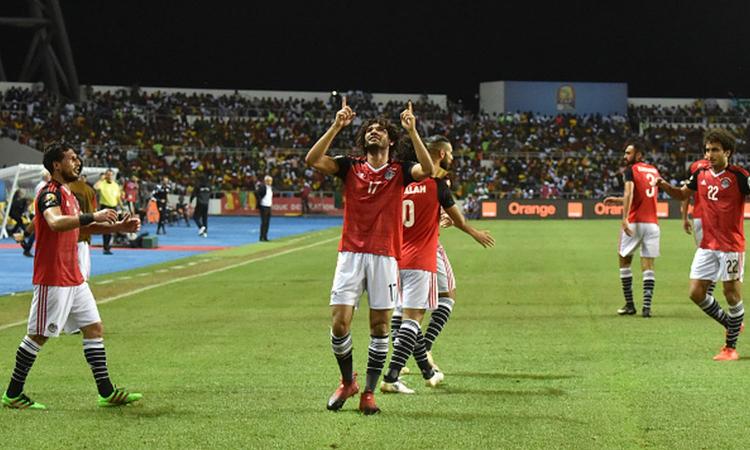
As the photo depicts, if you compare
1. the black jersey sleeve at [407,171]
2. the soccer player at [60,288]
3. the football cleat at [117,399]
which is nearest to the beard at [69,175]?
the soccer player at [60,288]

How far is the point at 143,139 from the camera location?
2689 inches

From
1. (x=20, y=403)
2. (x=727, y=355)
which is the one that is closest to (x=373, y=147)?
(x=20, y=403)

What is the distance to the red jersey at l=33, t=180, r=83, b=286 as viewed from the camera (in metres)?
8.07

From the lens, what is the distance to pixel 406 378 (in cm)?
952

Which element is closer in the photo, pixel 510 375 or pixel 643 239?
pixel 510 375

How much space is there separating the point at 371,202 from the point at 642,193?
7813 millimetres

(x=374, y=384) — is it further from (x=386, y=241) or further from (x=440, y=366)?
(x=440, y=366)

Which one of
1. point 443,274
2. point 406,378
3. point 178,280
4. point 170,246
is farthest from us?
point 170,246

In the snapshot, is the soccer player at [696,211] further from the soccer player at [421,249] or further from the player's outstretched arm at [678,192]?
the soccer player at [421,249]

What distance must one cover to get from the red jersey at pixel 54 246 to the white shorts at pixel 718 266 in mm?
5974

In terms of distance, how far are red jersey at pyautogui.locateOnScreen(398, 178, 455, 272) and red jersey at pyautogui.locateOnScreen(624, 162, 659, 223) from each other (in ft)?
21.1

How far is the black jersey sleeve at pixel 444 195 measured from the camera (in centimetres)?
884

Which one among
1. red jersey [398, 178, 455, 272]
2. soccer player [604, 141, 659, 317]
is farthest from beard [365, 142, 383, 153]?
soccer player [604, 141, 659, 317]

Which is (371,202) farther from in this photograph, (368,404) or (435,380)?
(435,380)
